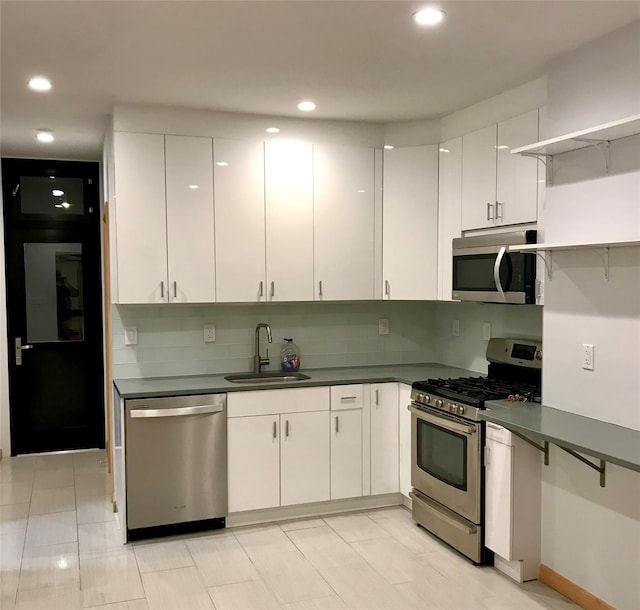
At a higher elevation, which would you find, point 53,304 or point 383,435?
point 53,304

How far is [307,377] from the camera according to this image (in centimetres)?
442

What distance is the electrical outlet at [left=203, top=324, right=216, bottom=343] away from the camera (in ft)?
14.8

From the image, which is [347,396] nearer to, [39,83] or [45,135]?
[39,83]

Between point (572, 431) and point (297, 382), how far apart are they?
5.98 ft

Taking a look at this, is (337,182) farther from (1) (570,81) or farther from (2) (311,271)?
(1) (570,81)

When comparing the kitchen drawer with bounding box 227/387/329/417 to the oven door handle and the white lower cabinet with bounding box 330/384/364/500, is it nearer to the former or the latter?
the white lower cabinet with bounding box 330/384/364/500

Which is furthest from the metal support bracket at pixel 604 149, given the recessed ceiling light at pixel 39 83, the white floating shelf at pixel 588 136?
the recessed ceiling light at pixel 39 83

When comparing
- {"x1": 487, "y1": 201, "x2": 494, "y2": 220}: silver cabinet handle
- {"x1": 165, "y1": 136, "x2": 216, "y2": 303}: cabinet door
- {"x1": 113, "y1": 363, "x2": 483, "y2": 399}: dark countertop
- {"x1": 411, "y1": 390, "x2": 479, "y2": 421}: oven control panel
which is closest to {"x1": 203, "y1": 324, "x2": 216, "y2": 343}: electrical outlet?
{"x1": 113, "y1": 363, "x2": 483, "y2": 399}: dark countertop

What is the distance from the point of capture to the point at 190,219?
409cm

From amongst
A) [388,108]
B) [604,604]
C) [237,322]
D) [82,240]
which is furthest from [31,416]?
[604,604]

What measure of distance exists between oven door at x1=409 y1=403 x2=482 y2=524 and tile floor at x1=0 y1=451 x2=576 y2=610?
295mm

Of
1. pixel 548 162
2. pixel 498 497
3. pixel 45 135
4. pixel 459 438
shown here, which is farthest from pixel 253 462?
pixel 45 135

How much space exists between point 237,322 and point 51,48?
7.18ft

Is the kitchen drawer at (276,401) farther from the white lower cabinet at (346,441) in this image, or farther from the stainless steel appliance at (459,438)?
the stainless steel appliance at (459,438)
